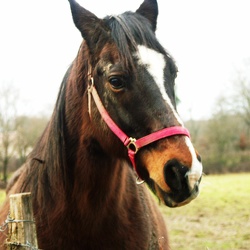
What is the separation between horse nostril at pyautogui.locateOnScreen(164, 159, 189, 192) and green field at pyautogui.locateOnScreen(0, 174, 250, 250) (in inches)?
150

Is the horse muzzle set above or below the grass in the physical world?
above

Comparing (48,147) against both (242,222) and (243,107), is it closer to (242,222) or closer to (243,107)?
(242,222)

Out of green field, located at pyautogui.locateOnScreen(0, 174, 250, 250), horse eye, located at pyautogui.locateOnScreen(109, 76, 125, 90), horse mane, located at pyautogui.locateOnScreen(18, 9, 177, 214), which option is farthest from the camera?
green field, located at pyautogui.locateOnScreen(0, 174, 250, 250)

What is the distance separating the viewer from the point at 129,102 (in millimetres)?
2459

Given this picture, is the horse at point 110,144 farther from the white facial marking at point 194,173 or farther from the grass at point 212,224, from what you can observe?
the grass at point 212,224

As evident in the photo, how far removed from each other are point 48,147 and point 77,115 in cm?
34

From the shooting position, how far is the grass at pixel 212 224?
26.4 feet

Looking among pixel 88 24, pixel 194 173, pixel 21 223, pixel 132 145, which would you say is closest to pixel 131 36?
pixel 88 24

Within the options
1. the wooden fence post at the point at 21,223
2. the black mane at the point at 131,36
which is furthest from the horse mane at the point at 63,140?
the wooden fence post at the point at 21,223

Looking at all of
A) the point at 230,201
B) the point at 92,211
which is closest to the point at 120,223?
the point at 92,211

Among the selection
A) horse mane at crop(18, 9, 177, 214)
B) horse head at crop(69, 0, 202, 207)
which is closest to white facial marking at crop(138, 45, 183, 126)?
horse head at crop(69, 0, 202, 207)

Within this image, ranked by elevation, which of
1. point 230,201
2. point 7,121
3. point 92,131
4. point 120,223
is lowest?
point 230,201

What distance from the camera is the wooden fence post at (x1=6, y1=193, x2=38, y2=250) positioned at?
2338mm

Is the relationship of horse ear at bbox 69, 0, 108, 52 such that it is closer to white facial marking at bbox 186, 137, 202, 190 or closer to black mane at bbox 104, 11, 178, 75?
black mane at bbox 104, 11, 178, 75
